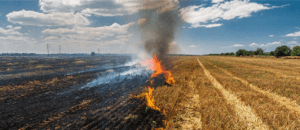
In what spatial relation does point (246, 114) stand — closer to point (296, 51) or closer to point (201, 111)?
point (201, 111)

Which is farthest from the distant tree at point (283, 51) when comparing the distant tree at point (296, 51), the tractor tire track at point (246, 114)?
the tractor tire track at point (246, 114)

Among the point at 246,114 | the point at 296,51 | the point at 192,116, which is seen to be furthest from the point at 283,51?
the point at 192,116

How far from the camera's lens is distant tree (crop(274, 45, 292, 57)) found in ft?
279

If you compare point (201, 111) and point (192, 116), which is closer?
point (192, 116)

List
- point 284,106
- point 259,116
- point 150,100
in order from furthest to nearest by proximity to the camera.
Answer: point 150,100 < point 284,106 < point 259,116

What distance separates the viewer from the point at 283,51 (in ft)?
285

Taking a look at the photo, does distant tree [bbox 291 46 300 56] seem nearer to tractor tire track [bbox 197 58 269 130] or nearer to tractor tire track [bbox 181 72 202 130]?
tractor tire track [bbox 197 58 269 130]

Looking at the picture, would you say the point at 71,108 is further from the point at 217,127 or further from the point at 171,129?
the point at 217,127

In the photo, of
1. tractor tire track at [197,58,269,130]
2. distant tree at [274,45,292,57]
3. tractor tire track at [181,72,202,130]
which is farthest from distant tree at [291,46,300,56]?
tractor tire track at [181,72,202,130]

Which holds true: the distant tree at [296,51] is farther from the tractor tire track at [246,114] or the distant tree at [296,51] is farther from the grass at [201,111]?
the grass at [201,111]

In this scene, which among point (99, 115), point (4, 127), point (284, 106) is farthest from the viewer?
point (284, 106)

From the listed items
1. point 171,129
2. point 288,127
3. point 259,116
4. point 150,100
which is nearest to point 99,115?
point 150,100

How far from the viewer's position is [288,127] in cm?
676

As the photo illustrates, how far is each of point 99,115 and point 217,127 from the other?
23.4ft
